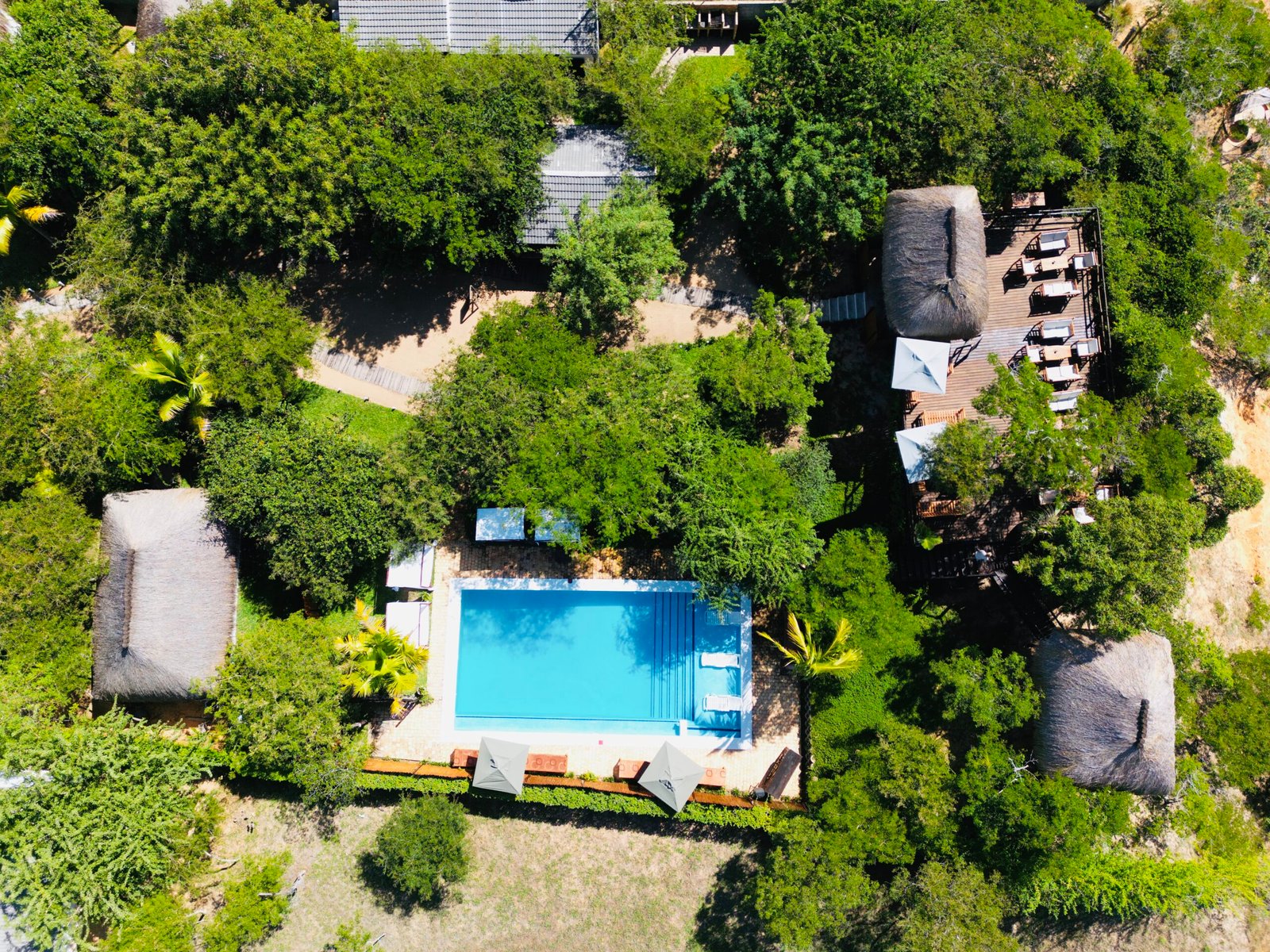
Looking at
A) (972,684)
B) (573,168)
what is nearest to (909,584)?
(972,684)

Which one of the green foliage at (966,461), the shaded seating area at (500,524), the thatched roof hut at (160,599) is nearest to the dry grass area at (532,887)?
the thatched roof hut at (160,599)

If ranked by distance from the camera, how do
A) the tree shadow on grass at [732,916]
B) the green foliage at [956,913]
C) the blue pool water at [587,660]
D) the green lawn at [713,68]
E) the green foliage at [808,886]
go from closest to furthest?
the green foliage at [956,913] < the green foliage at [808,886] < the tree shadow on grass at [732,916] < the blue pool water at [587,660] < the green lawn at [713,68]

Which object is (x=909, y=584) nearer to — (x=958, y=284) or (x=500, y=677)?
(x=958, y=284)

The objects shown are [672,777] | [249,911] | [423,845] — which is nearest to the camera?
[423,845]

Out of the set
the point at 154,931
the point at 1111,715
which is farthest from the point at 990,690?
the point at 154,931

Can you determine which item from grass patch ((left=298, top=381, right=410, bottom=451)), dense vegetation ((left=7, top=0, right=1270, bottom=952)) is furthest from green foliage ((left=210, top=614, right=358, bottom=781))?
grass patch ((left=298, top=381, right=410, bottom=451))

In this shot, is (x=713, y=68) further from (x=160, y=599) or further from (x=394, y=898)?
(x=394, y=898)

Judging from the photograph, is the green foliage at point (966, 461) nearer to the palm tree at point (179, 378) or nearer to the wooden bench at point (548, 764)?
the wooden bench at point (548, 764)
